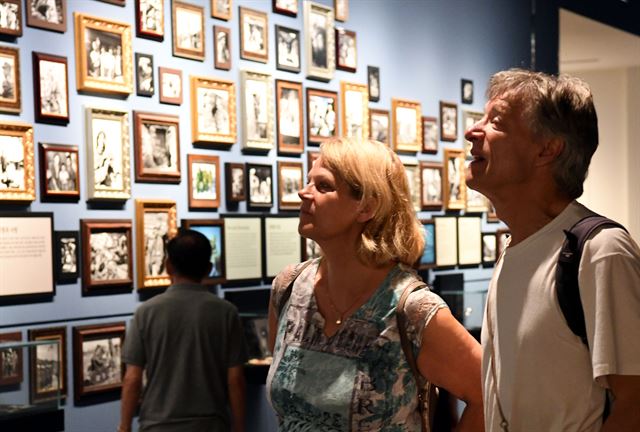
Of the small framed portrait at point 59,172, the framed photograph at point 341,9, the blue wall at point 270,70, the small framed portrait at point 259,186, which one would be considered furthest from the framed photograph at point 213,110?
the framed photograph at point 341,9

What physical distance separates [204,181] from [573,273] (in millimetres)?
4519

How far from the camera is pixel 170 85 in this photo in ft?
21.4

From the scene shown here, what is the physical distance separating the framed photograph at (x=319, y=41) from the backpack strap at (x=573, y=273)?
530cm

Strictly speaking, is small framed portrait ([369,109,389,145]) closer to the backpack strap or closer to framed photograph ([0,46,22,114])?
framed photograph ([0,46,22,114])

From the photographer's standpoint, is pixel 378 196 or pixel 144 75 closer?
pixel 378 196

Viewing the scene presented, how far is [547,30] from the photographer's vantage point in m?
11.1

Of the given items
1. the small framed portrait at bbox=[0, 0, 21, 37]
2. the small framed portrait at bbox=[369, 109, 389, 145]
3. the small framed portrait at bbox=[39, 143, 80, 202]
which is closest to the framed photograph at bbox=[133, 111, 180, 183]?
the small framed portrait at bbox=[39, 143, 80, 202]

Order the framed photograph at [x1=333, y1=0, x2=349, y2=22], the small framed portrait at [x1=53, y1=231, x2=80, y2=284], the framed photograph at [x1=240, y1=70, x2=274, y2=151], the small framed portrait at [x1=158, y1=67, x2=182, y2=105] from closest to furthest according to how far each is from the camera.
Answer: the small framed portrait at [x1=53, y1=231, x2=80, y2=284] < the small framed portrait at [x1=158, y1=67, x2=182, y2=105] < the framed photograph at [x1=240, y1=70, x2=274, y2=151] < the framed photograph at [x1=333, y1=0, x2=349, y2=22]

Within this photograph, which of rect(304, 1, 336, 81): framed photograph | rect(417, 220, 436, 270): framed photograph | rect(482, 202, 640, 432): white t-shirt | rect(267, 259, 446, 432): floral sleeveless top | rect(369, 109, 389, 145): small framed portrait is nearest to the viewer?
rect(482, 202, 640, 432): white t-shirt

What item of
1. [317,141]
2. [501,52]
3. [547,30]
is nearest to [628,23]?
[547,30]

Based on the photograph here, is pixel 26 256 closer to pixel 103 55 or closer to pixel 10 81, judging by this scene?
pixel 10 81

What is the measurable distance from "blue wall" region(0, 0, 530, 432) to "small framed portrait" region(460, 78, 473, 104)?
2.5 inches

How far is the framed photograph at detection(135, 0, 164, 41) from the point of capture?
633 centimetres

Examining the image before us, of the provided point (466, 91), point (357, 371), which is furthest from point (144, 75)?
point (466, 91)
